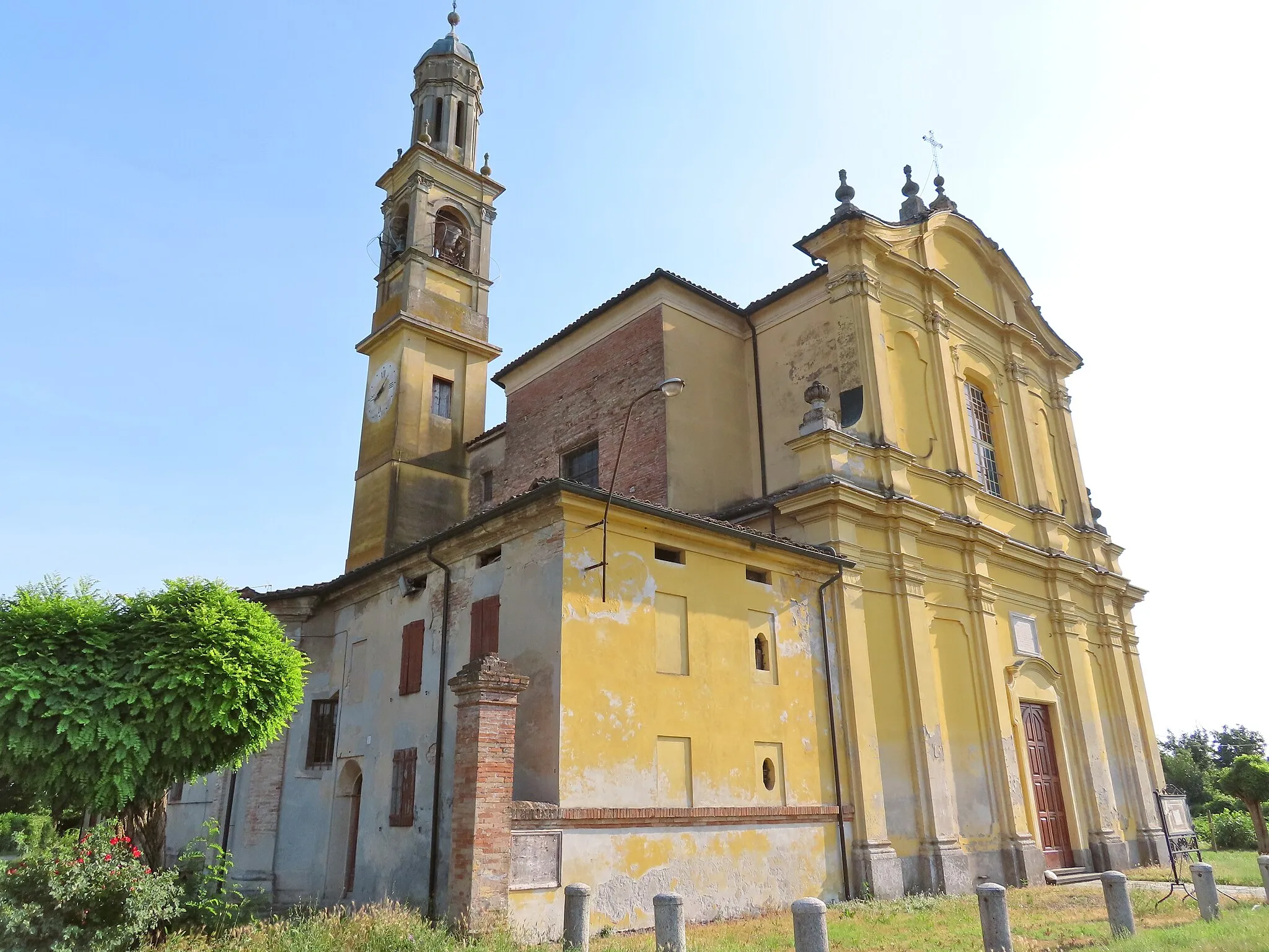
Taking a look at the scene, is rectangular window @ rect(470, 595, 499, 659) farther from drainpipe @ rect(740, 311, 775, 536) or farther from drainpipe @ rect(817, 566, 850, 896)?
drainpipe @ rect(740, 311, 775, 536)

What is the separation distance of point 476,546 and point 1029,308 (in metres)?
17.4

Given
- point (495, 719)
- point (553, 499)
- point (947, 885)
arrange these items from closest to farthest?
point (495, 719), point (553, 499), point (947, 885)

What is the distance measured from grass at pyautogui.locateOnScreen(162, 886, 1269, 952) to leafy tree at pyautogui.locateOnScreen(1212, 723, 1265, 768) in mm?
44686

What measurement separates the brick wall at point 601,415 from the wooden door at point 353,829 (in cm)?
738

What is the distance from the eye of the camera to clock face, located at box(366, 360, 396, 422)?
76.9 feet

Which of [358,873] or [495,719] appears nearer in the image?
[495,719]

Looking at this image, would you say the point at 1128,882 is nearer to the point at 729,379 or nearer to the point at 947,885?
the point at 947,885

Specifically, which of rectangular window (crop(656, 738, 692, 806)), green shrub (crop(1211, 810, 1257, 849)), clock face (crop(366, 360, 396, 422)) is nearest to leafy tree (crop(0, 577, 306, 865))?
rectangular window (crop(656, 738, 692, 806))

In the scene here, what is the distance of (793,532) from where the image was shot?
53.8 ft

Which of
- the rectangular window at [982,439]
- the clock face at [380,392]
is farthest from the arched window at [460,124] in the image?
the rectangular window at [982,439]

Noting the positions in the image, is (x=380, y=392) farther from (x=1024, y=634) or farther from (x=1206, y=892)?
(x=1206, y=892)

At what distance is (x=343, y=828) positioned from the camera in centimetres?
1473

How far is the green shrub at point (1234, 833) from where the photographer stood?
94.1ft

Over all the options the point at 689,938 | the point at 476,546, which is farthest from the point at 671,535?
the point at 689,938
